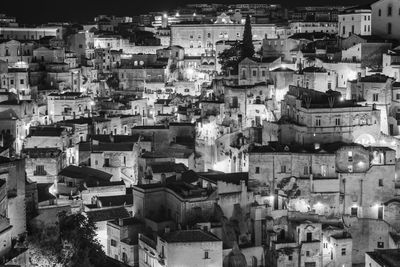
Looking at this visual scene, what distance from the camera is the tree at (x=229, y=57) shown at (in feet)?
191

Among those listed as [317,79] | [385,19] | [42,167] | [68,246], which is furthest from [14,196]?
[385,19]

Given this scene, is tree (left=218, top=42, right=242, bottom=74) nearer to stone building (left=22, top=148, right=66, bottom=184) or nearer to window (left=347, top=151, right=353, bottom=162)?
stone building (left=22, top=148, right=66, bottom=184)

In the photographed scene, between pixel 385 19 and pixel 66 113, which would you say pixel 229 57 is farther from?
pixel 66 113

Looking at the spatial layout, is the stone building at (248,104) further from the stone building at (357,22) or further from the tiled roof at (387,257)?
the tiled roof at (387,257)

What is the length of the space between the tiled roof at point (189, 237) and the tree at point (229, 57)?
28.9m

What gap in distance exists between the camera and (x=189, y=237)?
2909 cm

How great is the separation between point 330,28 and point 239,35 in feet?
31.0

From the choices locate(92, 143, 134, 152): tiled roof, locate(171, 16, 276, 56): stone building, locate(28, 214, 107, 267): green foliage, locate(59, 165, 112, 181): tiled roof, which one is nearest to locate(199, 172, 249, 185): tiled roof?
locate(59, 165, 112, 181): tiled roof

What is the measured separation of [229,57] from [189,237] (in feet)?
109

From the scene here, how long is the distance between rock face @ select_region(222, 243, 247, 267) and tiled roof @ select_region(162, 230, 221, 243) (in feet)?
3.56

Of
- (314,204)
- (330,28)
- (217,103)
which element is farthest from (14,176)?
(330,28)

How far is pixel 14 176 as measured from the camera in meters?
29.1

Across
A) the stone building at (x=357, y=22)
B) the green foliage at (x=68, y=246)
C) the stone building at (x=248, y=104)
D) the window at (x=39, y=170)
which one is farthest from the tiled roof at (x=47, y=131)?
the stone building at (x=357, y=22)

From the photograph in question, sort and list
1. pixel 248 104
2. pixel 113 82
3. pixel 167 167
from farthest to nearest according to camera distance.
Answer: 1. pixel 113 82
2. pixel 248 104
3. pixel 167 167
